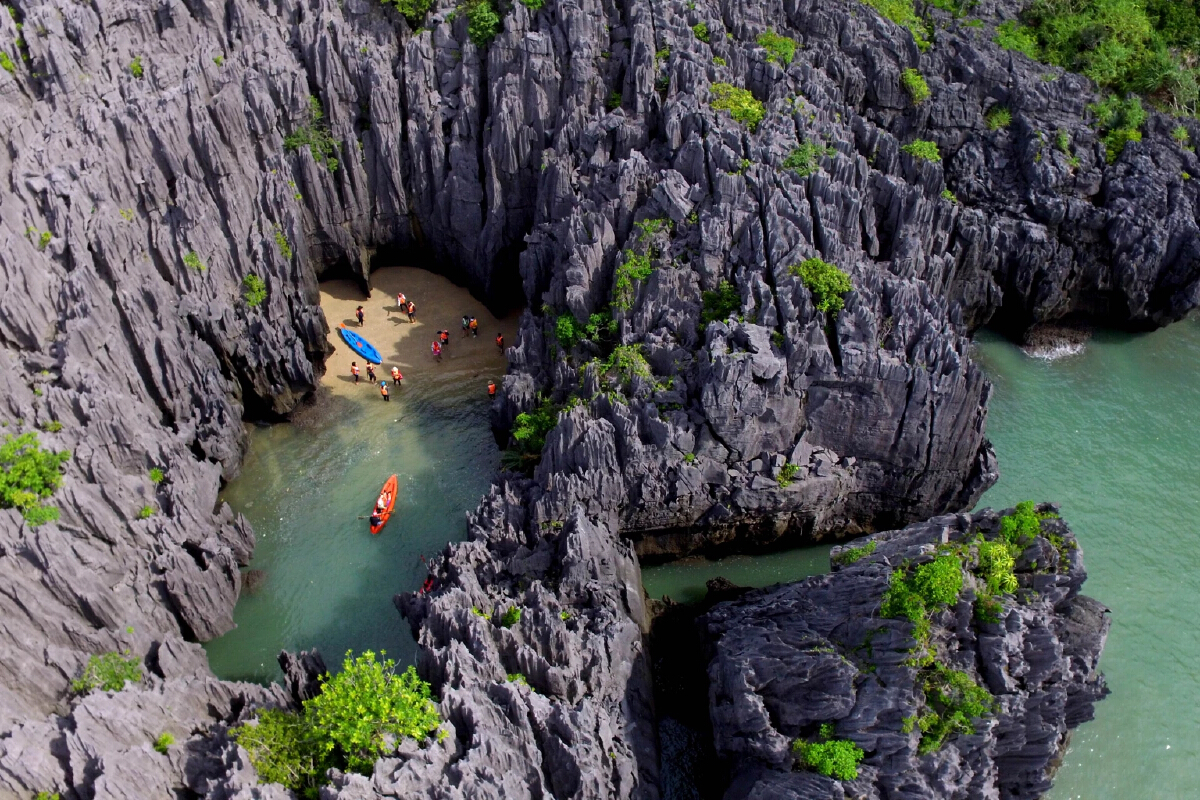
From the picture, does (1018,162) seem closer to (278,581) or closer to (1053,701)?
(1053,701)

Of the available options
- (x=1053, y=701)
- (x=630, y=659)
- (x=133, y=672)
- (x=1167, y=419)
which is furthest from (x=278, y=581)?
(x=1167, y=419)

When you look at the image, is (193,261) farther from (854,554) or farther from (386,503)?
(854,554)

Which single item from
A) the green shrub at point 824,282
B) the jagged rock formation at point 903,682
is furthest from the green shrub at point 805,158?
the jagged rock formation at point 903,682

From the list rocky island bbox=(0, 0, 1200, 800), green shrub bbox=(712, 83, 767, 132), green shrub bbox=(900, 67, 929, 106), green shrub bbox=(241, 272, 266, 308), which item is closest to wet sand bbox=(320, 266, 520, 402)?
rocky island bbox=(0, 0, 1200, 800)

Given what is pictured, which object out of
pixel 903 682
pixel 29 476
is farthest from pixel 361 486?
pixel 903 682

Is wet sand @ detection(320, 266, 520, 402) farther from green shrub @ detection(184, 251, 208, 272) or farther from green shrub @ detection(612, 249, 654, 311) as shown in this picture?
green shrub @ detection(612, 249, 654, 311)
